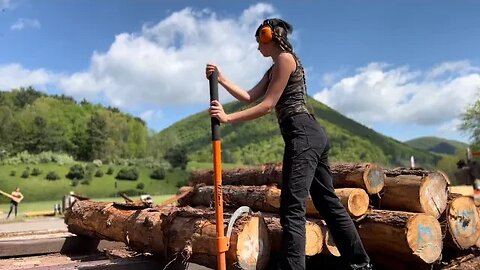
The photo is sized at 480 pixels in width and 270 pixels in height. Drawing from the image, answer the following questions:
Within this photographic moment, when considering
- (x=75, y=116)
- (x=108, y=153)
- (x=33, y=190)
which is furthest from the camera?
(x=75, y=116)

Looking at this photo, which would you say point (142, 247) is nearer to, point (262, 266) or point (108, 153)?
point (262, 266)

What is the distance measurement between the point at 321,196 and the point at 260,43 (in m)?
1.23

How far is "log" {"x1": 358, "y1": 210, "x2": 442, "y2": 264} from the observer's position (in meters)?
4.64

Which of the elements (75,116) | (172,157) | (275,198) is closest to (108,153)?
(172,157)

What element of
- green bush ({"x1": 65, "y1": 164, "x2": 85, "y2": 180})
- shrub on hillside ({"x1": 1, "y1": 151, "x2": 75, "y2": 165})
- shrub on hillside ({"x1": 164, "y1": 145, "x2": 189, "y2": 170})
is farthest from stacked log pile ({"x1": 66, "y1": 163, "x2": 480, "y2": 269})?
shrub on hillside ({"x1": 164, "y1": 145, "x2": 189, "y2": 170})

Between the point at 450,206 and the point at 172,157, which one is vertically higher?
the point at 172,157

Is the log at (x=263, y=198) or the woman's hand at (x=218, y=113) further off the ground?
the woman's hand at (x=218, y=113)

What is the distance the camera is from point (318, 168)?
3.83 m

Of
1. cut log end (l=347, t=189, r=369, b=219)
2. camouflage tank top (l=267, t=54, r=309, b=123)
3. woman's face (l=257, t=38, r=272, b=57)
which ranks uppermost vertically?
woman's face (l=257, t=38, r=272, b=57)

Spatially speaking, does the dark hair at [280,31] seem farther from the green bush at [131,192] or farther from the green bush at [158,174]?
the green bush at [158,174]

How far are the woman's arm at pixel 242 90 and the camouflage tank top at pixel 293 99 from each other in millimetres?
281

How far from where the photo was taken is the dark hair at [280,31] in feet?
12.0

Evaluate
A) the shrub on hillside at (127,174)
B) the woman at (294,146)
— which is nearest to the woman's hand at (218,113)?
the woman at (294,146)

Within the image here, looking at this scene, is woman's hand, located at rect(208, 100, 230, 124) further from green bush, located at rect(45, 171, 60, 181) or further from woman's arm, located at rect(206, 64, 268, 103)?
green bush, located at rect(45, 171, 60, 181)
